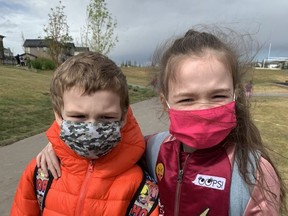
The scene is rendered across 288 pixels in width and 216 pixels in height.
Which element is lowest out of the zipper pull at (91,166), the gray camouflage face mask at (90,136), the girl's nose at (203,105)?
the zipper pull at (91,166)

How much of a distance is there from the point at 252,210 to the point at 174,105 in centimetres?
60

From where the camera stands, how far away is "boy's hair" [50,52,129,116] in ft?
5.32

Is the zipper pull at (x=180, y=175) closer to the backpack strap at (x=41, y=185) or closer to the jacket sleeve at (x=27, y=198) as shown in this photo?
the backpack strap at (x=41, y=185)

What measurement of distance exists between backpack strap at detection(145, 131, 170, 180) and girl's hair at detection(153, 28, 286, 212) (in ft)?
0.95

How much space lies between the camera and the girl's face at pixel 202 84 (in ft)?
5.06

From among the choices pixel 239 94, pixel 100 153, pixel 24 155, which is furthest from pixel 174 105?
pixel 24 155

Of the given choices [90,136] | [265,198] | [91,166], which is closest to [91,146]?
[90,136]

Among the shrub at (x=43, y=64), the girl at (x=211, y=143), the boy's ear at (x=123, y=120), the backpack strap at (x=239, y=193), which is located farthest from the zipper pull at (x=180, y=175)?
the shrub at (x=43, y=64)

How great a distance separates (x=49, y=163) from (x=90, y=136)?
1.28 ft

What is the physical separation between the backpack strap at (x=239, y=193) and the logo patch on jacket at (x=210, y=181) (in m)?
0.05

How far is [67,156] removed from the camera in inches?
70.5

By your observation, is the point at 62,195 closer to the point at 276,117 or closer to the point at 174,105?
the point at 174,105

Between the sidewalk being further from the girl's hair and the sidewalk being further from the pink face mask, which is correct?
the pink face mask

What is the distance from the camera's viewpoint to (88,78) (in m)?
1.62
